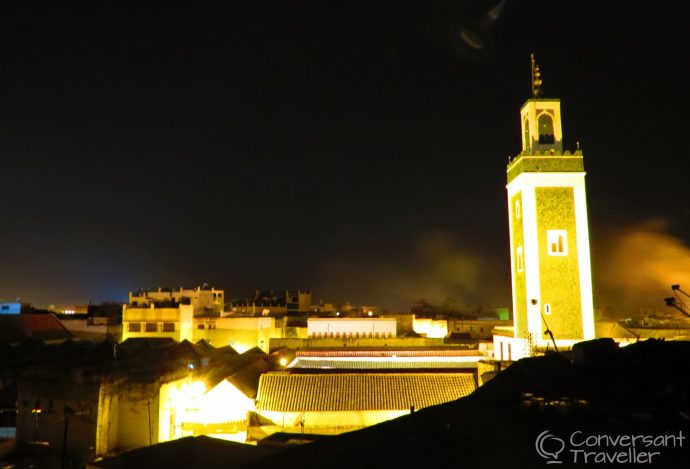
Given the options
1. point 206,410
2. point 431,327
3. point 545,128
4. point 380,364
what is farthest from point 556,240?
point 431,327

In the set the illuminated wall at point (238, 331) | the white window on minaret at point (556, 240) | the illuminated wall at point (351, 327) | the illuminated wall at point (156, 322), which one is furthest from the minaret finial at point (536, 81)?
the illuminated wall at point (156, 322)

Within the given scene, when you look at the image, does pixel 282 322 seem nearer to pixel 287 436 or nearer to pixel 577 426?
pixel 287 436

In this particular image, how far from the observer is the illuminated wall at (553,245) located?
49.0ft

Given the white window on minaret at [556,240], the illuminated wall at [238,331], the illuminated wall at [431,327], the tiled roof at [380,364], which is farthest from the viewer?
the illuminated wall at [431,327]

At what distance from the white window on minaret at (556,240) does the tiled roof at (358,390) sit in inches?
187

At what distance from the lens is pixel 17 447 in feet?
34.4

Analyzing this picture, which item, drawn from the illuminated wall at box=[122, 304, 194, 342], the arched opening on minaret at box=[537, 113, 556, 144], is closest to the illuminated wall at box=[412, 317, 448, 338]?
the illuminated wall at box=[122, 304, 194, 342]

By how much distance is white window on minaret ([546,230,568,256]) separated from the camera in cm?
1532

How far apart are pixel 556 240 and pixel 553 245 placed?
172 millimetres

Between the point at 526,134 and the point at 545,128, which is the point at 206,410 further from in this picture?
the point at 545,128

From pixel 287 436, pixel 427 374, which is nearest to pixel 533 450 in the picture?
pixel 287 436

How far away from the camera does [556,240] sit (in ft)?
50.3

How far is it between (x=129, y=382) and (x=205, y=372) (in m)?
4.40

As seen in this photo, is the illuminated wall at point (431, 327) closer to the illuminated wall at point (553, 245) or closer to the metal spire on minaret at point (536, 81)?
the illuminated wall at point (553, 245)
